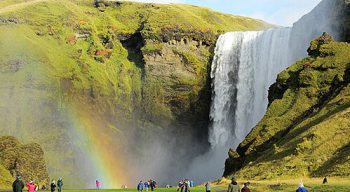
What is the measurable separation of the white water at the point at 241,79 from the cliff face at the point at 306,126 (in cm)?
2321

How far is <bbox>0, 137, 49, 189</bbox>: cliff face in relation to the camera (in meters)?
85.8

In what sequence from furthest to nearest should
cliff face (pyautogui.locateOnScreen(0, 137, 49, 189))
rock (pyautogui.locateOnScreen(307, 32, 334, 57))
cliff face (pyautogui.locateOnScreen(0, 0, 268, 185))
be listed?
cliff face (pyautogui.locateOnScreen(0, 0, 268, 185))
cliff face (pyautogui.locateOnScreen(0, 137, 49, 189))
rock (pyautogui.locateOnScreen(307, 32, 334, 57))

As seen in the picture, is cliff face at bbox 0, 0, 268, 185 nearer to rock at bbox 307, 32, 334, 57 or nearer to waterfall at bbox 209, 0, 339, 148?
waterfall at bbox 209, 0, 339, 148

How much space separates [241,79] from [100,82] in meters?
33.1

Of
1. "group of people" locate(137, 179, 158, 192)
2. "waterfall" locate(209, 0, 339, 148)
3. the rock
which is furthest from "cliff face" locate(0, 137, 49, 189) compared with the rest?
the rock

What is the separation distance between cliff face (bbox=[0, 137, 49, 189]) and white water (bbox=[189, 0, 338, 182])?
127ft

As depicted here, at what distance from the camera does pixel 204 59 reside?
13212 centimetres

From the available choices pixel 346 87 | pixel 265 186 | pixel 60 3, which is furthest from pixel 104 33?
pixel 265 186

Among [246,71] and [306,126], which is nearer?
[306,126]

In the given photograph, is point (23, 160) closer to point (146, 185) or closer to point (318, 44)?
point (146, 185)

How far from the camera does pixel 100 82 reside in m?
129

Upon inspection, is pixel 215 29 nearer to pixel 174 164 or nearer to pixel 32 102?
pixel 174 164

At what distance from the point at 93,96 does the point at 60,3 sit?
119ft

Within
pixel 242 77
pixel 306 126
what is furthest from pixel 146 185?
pixel 242 77
